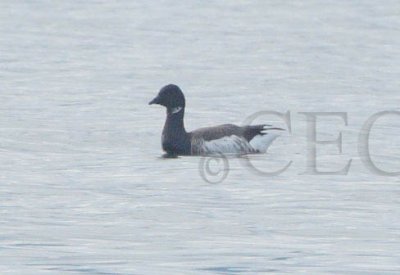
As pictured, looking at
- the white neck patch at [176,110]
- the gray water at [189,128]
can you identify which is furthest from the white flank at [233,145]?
the white neck patch at [176,110]

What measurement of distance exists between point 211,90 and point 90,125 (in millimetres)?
4805

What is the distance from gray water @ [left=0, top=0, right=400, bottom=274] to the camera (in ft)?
41.5

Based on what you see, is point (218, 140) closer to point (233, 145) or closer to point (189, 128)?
point (233, 145)

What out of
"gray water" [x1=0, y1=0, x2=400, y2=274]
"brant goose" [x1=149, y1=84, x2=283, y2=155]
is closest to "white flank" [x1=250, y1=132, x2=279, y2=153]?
"brant goose" [x1=149, y1=84, x2=283, y2=155]

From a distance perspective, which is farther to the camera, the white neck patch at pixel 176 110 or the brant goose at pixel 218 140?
the white neck patch at pixel 176 110

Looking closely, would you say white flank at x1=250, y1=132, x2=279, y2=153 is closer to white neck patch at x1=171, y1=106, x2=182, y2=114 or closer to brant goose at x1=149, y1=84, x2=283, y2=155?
brant goose at x1=149, y1=84, x2=283, y2=155

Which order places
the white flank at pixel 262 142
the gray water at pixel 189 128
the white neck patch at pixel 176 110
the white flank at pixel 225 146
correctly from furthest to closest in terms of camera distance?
the white neck patch at pixel 176 110 → the white flank at pixel 262 142 → the white flank at pixel 225 146 → the gray water at pixel 189 128

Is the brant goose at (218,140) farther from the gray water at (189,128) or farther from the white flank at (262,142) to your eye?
the gray water at (189,128)

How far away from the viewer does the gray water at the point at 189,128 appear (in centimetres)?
1266

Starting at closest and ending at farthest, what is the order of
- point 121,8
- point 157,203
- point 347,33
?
point 157,203
point 347,33
point 121,8

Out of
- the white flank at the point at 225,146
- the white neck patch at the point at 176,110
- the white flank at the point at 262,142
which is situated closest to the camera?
the white flank at the point at 225,146

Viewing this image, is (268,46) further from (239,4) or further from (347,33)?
(239,4)

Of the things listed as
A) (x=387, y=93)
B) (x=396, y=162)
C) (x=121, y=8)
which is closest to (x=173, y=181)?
(x=396, y=162)

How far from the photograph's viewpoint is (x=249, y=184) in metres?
16.2
